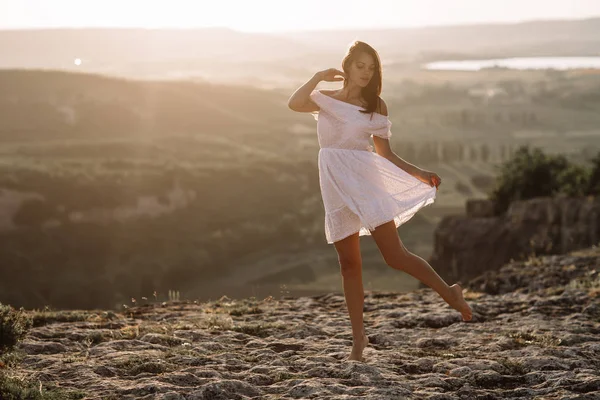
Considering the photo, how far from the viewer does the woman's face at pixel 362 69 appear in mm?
5781

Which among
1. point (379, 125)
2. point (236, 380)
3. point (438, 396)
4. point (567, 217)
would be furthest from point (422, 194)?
point (567, 217)

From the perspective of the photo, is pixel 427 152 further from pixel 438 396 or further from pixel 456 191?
pixel 438 396

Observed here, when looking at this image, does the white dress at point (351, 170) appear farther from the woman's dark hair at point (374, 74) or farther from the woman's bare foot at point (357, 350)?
the woman's bare foot at point (357, 350)

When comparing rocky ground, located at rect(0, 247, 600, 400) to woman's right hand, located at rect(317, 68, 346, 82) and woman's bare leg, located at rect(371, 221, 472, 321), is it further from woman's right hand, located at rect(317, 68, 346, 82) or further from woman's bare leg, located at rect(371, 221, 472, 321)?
woman's right hand, located at rect(317, 68, 346, 82)

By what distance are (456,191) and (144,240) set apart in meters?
61.3

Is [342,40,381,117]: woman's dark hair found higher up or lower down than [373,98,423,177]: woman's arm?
higher up

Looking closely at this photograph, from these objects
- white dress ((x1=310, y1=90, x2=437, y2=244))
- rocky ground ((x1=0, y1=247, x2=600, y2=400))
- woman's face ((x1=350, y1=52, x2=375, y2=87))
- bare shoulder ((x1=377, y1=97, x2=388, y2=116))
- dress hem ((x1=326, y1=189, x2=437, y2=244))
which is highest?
woman's face ((x1=350, y1=52, x2=375, y2=87))

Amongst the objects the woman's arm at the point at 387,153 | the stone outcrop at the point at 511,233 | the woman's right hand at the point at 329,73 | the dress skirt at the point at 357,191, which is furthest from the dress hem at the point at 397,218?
the stone outcrop at the point at 511,233

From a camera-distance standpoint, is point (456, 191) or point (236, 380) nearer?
point (236, 380)

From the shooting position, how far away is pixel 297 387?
17.7 feet

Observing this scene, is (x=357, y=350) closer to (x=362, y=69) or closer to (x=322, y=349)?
(x=322, y=349)

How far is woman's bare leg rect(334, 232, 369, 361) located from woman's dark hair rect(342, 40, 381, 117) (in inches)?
37.2

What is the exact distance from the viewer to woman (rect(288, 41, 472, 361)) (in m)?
5.85

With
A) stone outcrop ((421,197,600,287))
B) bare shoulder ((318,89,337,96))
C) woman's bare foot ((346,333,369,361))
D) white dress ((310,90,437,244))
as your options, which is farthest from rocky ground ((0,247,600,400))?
stone outcrop ((421,197,600,287))
